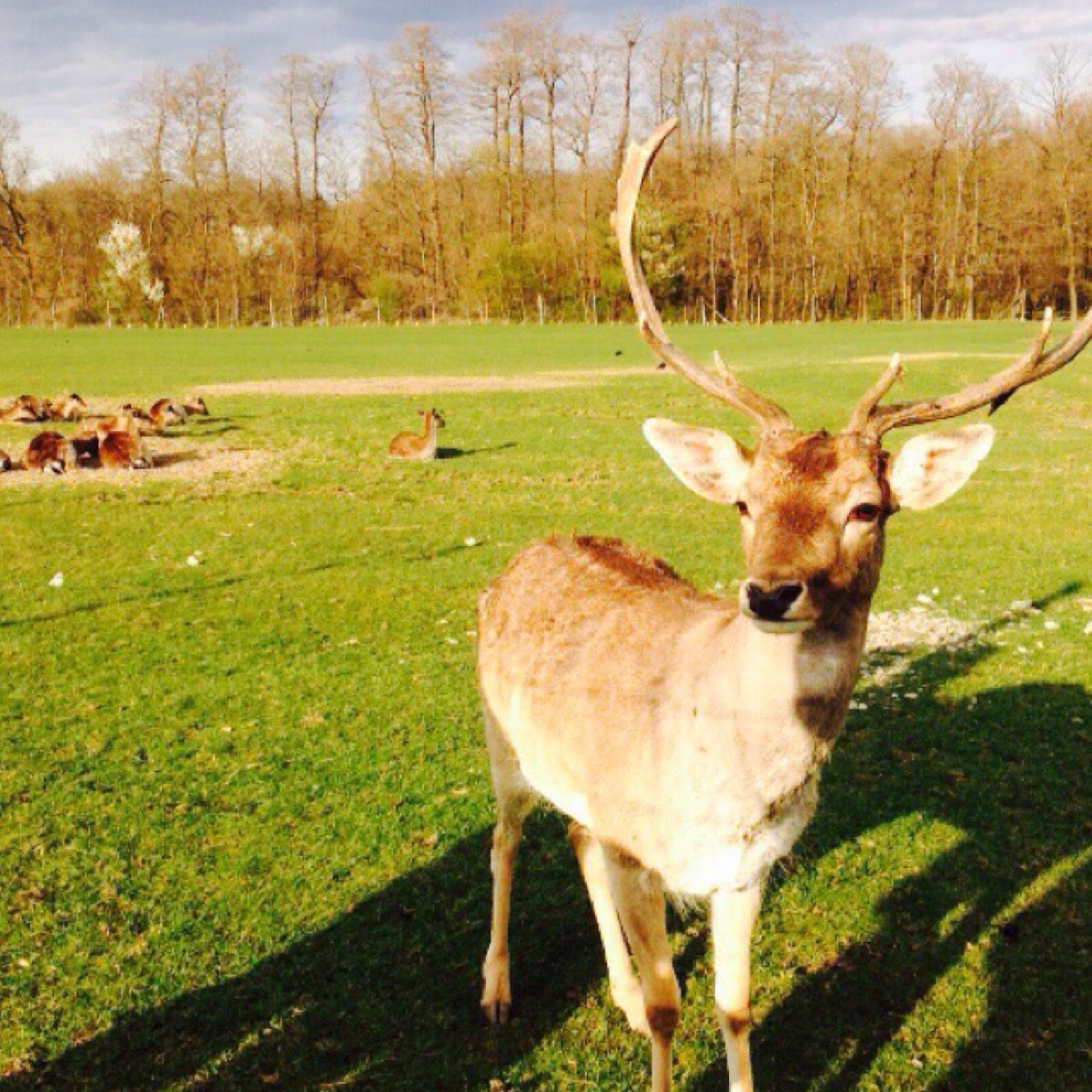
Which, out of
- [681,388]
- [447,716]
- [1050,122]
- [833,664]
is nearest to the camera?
[833,664]

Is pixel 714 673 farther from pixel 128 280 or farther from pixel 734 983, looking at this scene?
pixel 128 280

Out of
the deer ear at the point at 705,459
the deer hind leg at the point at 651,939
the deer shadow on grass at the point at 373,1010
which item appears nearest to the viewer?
the deer ear at the point at 705,459

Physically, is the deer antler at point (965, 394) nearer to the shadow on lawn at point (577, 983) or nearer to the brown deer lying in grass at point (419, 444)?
the shadow on lawn at point (577, 983)

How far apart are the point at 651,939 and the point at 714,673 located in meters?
1.07

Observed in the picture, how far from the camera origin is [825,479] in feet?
11.5

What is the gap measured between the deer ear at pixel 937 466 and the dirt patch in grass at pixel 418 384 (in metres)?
25.7

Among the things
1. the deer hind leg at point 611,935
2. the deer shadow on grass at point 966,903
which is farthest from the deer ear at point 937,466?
the deer shadow on grass at point 966,903

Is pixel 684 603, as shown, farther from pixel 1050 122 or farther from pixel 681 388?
pixel 1050 122

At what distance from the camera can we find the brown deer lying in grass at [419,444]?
18953 mm

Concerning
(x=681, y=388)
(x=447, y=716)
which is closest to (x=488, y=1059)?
(x=447, y=716)

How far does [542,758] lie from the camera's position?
14.9 feet

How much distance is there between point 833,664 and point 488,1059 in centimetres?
→ 245

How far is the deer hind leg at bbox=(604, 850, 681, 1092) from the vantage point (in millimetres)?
4023

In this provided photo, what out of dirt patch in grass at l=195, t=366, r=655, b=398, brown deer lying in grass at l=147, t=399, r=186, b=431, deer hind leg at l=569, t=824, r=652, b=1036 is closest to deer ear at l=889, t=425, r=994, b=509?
deer hind leg at l=569, t=824, r=652, b=1036
